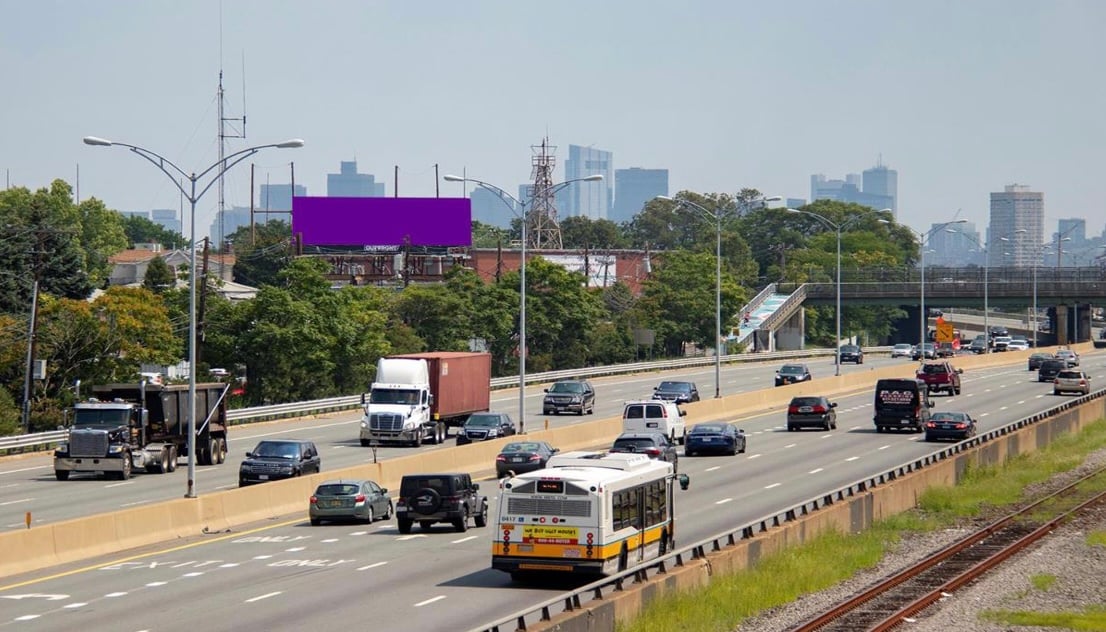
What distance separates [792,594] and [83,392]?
187 feet

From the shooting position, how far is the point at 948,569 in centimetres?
3591

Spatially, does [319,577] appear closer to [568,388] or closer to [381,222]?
[568,388]

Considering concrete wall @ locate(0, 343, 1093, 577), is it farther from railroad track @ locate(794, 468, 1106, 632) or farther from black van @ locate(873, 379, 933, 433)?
black van @ locate(873, 379, 933, 433)

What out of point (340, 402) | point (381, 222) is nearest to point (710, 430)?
point (340, 402)

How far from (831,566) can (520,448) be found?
18920 millimetres

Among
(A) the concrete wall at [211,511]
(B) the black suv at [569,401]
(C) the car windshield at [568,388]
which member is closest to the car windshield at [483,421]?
(A) the concrete wall at [211,511]

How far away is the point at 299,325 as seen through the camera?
92.1 meters

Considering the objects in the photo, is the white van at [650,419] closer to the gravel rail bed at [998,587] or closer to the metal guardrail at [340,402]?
the gravel rail bed at [998,587]

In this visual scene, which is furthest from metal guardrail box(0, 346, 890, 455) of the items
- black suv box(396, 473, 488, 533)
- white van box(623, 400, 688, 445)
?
black suv box(396, 473, 488, 533)

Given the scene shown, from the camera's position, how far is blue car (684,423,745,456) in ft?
198

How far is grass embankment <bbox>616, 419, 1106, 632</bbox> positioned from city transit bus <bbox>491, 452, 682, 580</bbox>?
1521 millimetres

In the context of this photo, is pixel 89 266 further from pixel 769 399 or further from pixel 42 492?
pixel 42 492

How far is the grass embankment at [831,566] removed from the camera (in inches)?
1061

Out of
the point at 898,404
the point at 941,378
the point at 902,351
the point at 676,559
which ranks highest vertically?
the point at 902,351
